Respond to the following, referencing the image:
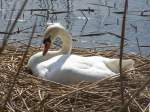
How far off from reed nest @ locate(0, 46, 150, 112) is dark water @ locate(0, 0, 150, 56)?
82.7 inches

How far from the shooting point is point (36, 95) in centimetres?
464

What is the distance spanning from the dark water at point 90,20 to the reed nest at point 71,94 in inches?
82.7

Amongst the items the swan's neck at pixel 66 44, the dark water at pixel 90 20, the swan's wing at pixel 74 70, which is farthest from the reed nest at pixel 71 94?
the dark water at pixel 90 20

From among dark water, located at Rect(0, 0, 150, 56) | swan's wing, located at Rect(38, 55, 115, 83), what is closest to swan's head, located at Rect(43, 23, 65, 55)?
swan's wing, located at Rect(38, 55, 115, 83)

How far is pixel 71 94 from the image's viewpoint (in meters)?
4.51

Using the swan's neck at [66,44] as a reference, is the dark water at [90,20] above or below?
below

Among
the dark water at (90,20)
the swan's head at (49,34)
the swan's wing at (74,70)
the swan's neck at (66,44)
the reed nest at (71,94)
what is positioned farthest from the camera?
the dark water at (90,20)

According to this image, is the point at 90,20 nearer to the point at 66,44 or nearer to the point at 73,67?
the point at 66,44

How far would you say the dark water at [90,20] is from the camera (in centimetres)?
786

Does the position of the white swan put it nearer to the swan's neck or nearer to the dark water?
the swan's neck

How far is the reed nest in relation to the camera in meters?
4.27

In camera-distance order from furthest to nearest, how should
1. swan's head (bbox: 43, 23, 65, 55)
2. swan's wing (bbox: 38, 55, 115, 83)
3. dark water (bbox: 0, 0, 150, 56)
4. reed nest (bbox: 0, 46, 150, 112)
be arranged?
dark water (bbox: 0, 0, 150, 56)
swan's head (bbox: 43, 23, 65, 55)
swan's wing (bbox: 38, 55, 115, 83)
reed nest (bbox: 0, 46, 150, 112)

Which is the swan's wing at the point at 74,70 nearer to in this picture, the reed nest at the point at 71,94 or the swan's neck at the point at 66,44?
the reed nest at the point at 71,94

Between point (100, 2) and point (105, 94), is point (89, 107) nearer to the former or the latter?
point (105, 94)
